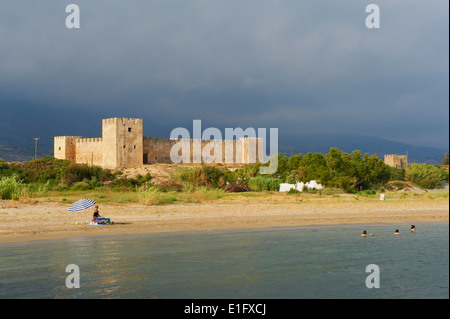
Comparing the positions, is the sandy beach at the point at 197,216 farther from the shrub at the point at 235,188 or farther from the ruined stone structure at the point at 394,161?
the ruined stone structure at the point at 394,161

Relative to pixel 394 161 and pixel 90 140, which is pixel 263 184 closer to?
pixel 90 140

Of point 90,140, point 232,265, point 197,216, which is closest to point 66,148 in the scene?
point 90,140

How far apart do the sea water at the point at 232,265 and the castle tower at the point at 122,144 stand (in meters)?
30.1

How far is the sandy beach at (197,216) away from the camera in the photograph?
1378 cm

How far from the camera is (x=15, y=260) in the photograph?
32.6 ft

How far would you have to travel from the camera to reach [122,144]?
1693 inches

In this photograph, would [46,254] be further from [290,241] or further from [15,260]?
[290,241]

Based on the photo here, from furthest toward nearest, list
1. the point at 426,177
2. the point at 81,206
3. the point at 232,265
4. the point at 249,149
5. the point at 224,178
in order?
the point at 249,149 < the point at 426,177 < the point at 224,178 < the point at 81,206 < the point at 232,265

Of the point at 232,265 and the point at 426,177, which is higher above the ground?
the point at 426,177

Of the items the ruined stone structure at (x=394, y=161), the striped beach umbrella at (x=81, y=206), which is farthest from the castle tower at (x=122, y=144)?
the ruined stone structure at (x=394, y=161)

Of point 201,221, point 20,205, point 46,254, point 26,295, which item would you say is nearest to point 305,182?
point 201,221

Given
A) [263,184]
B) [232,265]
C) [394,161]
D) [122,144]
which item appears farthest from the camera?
[394,161]

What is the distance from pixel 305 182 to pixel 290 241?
1607 centimetres

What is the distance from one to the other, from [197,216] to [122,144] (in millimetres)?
27442
